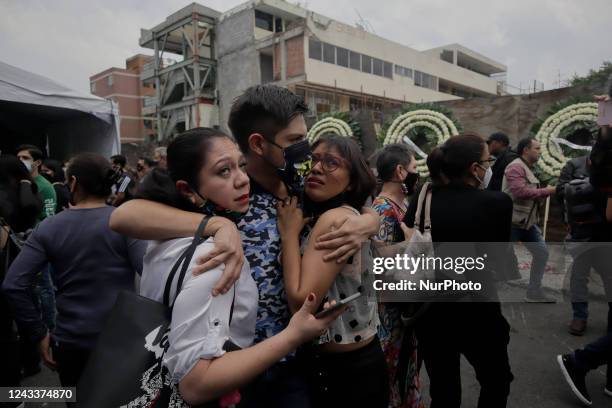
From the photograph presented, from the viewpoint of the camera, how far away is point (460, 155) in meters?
2.36

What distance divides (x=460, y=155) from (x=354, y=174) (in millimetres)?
1048

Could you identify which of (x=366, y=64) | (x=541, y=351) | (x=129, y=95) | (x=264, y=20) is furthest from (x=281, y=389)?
(x=129, y=95)

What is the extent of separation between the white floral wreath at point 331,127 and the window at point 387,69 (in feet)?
61.2

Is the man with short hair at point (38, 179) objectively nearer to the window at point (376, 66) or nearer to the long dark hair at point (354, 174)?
the long dark hair at point (354, 174)

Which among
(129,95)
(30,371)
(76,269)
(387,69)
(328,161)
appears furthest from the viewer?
(129,95)

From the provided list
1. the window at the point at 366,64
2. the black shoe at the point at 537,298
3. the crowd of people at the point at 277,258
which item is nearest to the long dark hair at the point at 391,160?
the crowd of people at the point at 277,258

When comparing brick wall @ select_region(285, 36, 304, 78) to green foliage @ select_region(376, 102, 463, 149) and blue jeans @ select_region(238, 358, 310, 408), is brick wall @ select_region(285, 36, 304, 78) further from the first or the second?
blue jeans @ select_region(238, 358, 310, 408)

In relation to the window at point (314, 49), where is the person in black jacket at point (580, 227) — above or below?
below

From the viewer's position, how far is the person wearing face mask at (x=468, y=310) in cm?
219

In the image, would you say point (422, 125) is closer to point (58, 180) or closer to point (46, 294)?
point (58, 180)

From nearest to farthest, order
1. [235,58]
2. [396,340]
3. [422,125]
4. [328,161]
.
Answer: [328,161]
[396,340]
[422,125]
[235,58]

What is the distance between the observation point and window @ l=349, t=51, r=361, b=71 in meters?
23.6

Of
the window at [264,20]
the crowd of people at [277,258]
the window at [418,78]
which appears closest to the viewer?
the crowd of people at [277,258]

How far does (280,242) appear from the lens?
56.9 inches
